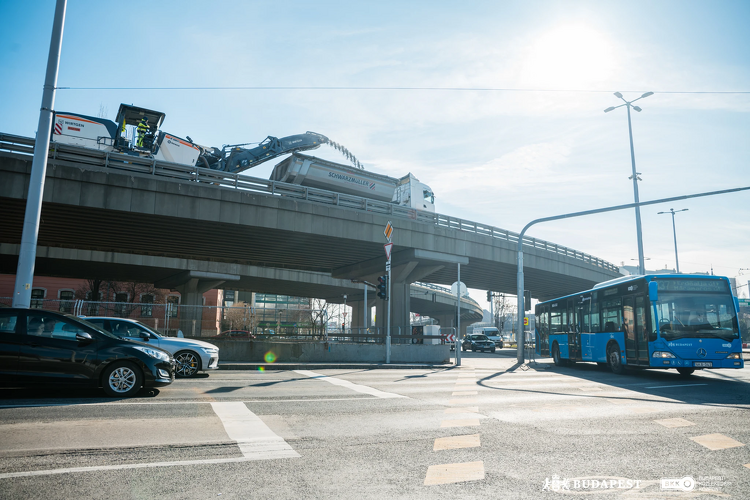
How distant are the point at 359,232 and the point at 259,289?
3335 cm

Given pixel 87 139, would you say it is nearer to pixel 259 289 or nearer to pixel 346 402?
pixel 346 402

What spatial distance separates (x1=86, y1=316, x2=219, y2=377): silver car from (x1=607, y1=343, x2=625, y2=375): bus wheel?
11814mm

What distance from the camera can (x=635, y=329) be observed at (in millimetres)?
14977

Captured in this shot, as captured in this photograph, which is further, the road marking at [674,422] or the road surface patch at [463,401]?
the road surface patch at [463,401]

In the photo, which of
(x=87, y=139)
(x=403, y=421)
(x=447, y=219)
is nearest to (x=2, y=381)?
(x=403, y=421)

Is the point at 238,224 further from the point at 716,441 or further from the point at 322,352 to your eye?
the point at 716,441

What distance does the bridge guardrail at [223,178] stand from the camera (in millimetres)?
19516

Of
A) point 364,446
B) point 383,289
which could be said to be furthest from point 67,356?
point 383,289

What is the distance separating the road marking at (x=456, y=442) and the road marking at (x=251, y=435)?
4.91 ft

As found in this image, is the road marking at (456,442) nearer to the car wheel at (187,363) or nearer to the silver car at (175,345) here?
the silver car at (175,345)

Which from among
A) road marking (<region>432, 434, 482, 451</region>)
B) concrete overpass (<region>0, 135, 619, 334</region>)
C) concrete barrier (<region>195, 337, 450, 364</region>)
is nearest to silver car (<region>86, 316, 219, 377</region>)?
concrete barrier (<region>195, 337, 450, 364</region>)

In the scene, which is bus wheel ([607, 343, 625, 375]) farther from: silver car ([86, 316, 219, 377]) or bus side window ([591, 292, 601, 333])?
silver car ([86, 316, 219, 377])

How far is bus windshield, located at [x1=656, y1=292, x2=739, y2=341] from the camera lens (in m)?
13.8

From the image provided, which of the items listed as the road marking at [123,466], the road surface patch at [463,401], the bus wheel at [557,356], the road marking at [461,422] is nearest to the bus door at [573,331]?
the bus wheel at [557,356]
